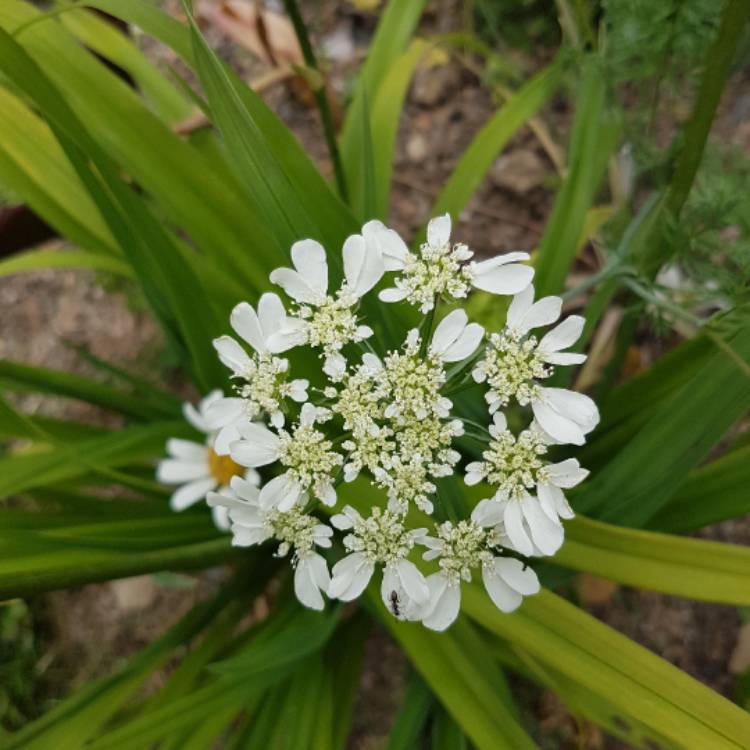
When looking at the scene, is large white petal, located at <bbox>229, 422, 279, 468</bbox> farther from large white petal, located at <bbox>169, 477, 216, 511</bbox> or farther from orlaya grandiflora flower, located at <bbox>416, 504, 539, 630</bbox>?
large white petal, located at <bbox>169, 477, 216, 511</bbox>

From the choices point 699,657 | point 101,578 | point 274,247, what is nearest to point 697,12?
point 274,247

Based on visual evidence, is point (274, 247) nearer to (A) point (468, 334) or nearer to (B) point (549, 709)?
(A) point (468, 334)

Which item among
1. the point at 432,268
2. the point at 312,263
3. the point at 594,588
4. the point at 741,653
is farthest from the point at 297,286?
the point at 741,653

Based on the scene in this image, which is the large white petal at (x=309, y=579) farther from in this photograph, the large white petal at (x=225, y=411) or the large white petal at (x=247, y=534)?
the large white petal at (x=225, y=411)

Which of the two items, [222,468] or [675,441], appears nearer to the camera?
[675,441]

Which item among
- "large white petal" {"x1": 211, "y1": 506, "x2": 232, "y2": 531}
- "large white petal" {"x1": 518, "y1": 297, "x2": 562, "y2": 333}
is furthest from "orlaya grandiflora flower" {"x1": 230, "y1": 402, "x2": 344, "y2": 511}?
"large white petal" {"x1": 211, "y1": 506, "x2": 232, "y2": 531}

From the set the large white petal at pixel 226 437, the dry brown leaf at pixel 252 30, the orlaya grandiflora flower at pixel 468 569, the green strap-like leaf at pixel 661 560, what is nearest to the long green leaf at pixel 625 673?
the green strap-like leaf at pixel 661 560

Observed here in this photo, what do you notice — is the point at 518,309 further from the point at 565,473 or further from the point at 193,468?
the point at 193,468
